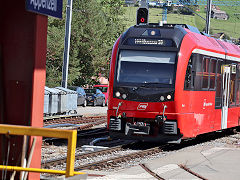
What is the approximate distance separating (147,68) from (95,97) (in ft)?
90.1

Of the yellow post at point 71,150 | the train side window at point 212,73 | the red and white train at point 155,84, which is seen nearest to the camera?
the yellow post at point 71,150

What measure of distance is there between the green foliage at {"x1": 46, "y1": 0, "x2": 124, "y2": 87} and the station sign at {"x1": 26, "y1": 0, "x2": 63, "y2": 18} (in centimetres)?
3709

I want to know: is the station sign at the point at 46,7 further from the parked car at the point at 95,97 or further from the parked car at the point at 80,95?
the parked car at the point at 95,97

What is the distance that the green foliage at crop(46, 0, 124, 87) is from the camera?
45.6 metres

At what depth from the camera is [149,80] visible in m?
15.1

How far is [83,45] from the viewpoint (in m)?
47.7

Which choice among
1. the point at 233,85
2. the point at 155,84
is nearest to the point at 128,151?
the point at 155,84

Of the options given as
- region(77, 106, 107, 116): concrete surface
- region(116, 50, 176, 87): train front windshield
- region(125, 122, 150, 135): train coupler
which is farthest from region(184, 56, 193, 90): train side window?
region(77, 106, 107, 116): concrete surface

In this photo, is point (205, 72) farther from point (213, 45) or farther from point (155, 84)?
point (155, 84)

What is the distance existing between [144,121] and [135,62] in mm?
1624

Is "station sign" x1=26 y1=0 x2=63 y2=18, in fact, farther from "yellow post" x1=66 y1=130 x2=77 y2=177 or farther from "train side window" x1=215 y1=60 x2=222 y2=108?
"train side window" x1=215 y1=60 x2=222 y2=108

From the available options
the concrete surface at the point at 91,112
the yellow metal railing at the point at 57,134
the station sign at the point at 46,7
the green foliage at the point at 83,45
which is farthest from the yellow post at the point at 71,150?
the green foliage at the point at 83,45

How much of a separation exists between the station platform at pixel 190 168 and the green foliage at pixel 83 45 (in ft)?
101

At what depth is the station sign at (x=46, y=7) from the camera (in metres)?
7.27
